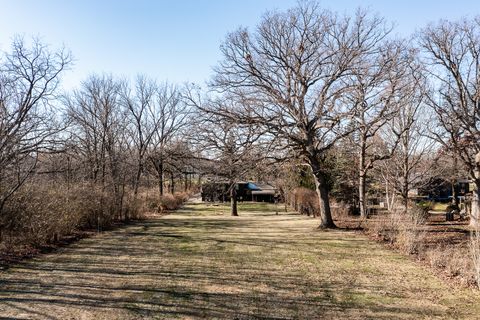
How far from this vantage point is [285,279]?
25.8ft

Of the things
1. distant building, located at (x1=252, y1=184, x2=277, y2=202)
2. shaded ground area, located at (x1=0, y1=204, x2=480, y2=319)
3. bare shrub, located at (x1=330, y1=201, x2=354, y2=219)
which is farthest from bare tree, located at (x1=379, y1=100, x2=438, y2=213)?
distant building, located at (x1=252, y1=184, x2=277, y2=202)

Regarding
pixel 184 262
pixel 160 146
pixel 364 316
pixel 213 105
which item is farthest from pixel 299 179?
pixel 364 316

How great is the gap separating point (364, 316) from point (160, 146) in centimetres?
3437

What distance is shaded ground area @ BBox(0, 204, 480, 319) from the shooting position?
232 inches

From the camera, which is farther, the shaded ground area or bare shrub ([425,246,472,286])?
bare shrub ([425,246,472,286])

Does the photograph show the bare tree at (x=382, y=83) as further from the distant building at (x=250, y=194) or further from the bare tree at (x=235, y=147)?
the distant building at (x=250, y=194)

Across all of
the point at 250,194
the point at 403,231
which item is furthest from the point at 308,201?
the point at 250,194

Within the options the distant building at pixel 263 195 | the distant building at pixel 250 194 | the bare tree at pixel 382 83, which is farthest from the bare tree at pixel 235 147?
the distant building at pixel 263 195

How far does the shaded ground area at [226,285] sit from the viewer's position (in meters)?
5.89

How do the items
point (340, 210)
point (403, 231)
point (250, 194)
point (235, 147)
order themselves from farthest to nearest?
point (250, 194) → point (340, 210) → point (235, 147) → point (403, 231)

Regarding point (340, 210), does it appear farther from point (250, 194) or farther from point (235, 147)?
point (250, 194)

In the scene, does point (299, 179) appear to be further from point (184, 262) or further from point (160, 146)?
point (184, 262)

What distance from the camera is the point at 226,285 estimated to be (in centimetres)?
735

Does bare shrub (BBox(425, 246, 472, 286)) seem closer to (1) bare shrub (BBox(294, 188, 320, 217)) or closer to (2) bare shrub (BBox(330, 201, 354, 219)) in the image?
(2) bare shrub (BBox(330, 201, 354, 219))
